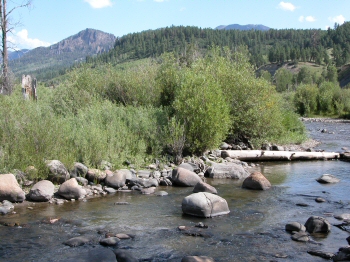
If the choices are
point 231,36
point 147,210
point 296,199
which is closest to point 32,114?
point 147,210

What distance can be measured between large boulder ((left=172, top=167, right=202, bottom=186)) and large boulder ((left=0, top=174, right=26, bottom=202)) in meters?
6.64

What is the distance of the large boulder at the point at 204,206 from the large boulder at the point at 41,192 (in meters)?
5.29

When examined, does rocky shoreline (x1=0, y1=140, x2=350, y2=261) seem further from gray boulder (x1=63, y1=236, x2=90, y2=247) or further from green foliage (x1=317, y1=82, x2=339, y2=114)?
green foliage (x1=317, y1=82, x2=339, y2=114)

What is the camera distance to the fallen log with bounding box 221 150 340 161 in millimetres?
23850

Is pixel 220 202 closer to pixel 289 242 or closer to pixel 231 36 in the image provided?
pixel 289 242

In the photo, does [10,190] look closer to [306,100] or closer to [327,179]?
[327,179]

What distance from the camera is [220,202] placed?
13180 mm

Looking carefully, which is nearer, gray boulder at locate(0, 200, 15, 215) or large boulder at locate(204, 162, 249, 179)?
gray boulder at locate(0, 200, 15, 215)

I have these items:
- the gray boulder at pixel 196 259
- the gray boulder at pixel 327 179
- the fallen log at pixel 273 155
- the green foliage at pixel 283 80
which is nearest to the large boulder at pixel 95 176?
the gray boulder at pixel 196 259

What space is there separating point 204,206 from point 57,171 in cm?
679

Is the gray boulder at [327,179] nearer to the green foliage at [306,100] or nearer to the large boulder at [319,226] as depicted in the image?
the large boulder at [319,226]

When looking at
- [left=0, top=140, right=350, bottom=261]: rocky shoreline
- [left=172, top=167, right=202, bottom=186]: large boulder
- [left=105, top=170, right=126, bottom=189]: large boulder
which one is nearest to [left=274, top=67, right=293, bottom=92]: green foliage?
[left=0, top=140, right=350, bottom=261]: rocky shoreline

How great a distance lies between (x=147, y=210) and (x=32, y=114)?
773 cm

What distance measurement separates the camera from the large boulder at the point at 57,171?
16.0 m
